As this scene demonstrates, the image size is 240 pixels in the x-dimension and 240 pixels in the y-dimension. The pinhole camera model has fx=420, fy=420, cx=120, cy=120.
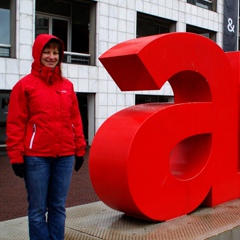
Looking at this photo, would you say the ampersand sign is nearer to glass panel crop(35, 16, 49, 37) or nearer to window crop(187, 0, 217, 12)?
glass panel crop(35, 16, 49, 37)

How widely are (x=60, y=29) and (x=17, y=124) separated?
12.7m

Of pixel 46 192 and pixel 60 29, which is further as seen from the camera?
pixel 60 29

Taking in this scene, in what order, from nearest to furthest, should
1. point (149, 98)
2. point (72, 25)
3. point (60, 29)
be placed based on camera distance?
point (60, 29) → point (72, 25) → point (149, 98)

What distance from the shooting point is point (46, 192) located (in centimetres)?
370

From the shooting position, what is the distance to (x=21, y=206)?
21.8 ft

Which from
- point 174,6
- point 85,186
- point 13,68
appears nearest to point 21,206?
point 85,186

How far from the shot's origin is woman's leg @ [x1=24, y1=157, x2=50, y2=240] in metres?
3.56

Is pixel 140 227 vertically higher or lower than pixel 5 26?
lower

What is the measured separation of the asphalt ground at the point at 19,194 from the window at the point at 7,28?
15.0ft

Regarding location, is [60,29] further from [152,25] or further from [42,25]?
[152,25]

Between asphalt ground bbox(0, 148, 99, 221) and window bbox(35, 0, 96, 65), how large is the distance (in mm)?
6244

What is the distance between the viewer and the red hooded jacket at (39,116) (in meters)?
3.51

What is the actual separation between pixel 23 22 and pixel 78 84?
9.34 feet

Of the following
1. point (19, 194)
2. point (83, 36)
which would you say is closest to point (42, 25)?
point (83, 36)
